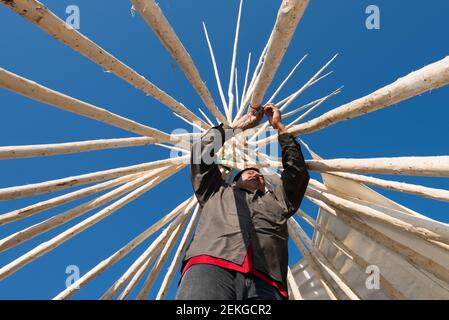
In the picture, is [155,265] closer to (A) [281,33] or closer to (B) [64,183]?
(B) [64,183]

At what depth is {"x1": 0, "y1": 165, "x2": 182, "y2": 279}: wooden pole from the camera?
381 centimetres

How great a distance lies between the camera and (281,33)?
2.18 metres

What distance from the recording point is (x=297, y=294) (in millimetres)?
5172

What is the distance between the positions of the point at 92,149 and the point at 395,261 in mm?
4568

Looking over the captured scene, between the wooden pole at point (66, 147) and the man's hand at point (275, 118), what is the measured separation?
137 centimetres

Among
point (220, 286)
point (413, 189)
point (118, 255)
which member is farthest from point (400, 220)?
point (118, 255)

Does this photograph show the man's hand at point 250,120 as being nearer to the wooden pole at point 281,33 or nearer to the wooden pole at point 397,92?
the wooden pole at point 281,33

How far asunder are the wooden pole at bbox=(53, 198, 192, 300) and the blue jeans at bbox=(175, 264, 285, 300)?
2.52 m

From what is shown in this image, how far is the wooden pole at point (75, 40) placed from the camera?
1.86m

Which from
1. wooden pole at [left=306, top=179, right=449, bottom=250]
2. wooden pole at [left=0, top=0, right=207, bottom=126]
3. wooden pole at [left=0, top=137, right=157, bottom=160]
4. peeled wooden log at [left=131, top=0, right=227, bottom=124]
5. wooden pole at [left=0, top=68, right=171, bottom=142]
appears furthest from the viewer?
wooden pole at [left=306, top=179, right=449, bottom=250]

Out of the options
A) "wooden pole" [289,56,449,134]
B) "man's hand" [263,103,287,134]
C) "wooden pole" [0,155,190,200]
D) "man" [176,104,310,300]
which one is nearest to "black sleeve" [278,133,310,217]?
"man" [176,104,310,300]

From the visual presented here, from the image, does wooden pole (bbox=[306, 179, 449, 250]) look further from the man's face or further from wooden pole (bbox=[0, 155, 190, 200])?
wooden pole (bbox=[0, 155, 190, 200])
